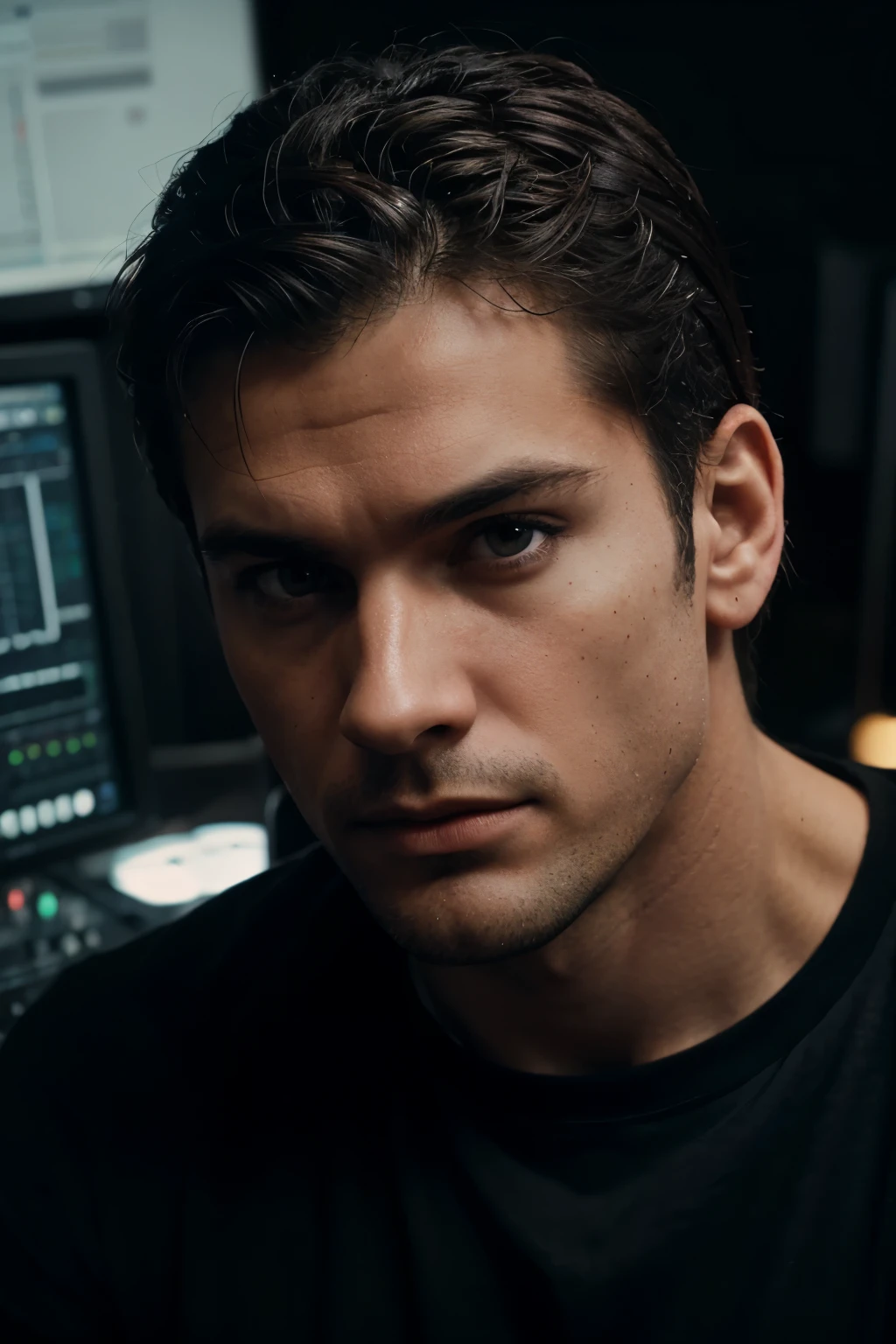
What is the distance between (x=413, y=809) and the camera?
837 mm

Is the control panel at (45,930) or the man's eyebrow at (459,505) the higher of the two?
the man's eyebrow at (459,505)

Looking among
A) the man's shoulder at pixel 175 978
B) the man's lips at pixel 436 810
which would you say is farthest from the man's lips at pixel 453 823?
the man's shoulder at pixel 175 978

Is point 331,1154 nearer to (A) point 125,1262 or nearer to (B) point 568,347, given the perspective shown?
(A) point 125,1262

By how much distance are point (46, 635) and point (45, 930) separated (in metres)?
0.32

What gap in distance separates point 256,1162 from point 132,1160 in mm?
104

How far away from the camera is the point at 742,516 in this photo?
0.97 meters

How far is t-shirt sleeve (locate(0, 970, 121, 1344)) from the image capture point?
0.96m

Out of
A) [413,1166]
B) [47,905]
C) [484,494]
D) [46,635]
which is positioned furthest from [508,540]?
[47,905]

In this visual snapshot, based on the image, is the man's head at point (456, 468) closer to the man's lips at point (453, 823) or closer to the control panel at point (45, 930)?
the man's lips at point (453, 823)

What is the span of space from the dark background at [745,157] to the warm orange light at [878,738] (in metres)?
0.12

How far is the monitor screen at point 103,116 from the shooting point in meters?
1.75

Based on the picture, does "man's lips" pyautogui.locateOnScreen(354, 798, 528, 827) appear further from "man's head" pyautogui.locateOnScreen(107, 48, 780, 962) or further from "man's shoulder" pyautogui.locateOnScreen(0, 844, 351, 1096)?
"man's shoulder" pyautogui.locateOnScreen(0, 844, 351, 1096)

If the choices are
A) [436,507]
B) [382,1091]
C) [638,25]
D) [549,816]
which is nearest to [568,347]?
[436,507]

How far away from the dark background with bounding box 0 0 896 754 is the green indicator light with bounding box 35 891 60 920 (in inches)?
12.2
